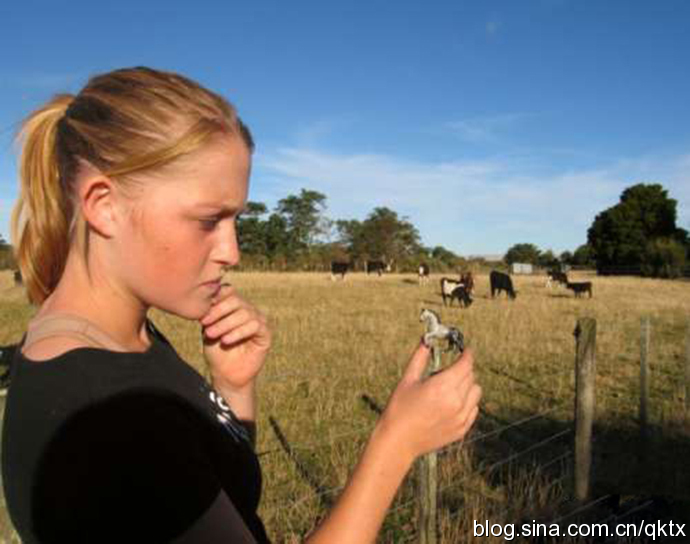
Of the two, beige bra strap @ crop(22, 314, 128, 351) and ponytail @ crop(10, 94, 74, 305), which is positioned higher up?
ponytail @ crop(10, 94, 74, 305)

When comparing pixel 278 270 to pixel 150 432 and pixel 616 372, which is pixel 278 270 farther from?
pixel 150 432

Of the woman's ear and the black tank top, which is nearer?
the black tank top

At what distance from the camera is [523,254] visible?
10494cm

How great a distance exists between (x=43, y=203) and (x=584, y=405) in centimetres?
434

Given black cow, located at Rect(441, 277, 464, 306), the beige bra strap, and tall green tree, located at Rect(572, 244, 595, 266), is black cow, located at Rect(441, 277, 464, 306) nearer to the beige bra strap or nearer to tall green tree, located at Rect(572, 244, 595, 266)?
the beige bra strap

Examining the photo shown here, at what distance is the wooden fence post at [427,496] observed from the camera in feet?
9.90

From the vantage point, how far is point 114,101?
1.06m

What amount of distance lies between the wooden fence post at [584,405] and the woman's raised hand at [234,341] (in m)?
3.49

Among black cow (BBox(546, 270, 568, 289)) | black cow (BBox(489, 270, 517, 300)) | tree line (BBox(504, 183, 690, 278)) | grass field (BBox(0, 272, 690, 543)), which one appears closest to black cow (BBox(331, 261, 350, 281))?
black cow (BBox(546, 270, 568, 289))

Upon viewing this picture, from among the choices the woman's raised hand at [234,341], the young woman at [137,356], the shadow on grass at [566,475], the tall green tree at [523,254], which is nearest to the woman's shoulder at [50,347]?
the young woman at [137,356]

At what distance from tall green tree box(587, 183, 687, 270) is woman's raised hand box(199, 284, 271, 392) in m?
66.0

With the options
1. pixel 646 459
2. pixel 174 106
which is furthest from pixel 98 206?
pixel 646 459

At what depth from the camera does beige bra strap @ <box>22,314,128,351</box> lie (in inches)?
37.0

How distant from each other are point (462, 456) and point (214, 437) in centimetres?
427
